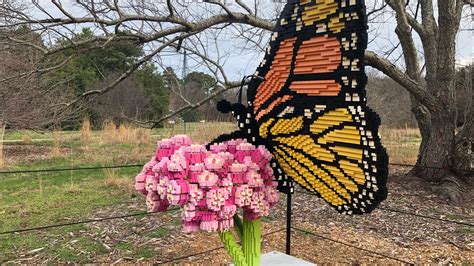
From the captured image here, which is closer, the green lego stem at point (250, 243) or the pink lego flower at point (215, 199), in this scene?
the pink lego flower at point (215, 199)

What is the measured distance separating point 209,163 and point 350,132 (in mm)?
677

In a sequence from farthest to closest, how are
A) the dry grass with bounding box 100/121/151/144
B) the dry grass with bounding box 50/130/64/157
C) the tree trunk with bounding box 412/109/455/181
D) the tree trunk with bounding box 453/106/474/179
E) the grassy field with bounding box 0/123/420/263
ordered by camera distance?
the dry grass with bounding box 100/121/151/144 < the dry grass with bounding box 50/130/64/157 < the tree trunk with bounding box 453/106/474/179 < the tree trunk with bounding box 412/109/455/181 < the grassy field with bounding box 0/123/420/263

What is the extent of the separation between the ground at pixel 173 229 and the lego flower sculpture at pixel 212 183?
5.58ft

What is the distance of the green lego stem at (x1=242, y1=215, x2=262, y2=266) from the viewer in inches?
100

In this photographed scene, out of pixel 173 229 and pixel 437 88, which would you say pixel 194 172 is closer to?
pixel 173 229

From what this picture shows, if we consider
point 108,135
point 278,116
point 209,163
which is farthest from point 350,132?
point 108,135

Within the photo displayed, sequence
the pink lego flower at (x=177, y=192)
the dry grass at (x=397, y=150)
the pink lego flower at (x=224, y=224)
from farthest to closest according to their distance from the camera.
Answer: the dry grass at (x=397, y=150)
the pink lego flower at (x=224, y=224)
the pink lego flower at (x=177, y=192)

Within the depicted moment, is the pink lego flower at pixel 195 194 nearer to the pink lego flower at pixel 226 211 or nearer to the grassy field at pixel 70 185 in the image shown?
the pink lego flower at pixel 226 211

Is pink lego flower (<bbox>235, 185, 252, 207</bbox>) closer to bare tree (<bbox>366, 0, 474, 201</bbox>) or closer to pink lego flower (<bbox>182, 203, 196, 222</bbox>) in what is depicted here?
pink lego flower (<bbox>182, 203, 196, 222</bbox>)

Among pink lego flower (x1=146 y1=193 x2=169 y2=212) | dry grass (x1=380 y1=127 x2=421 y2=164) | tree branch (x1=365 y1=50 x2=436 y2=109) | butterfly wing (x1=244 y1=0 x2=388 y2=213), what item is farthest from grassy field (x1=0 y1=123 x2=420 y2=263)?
tree branch (x1=365 y1=50 x2=436 y2=109)

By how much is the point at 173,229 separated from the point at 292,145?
2.85 meters

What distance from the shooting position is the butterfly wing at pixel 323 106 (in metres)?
1.95

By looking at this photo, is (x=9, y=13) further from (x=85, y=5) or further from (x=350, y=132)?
(x=350, y=132)

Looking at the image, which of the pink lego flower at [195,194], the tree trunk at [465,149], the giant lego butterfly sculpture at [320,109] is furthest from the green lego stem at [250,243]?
the tree trunk at [465,149]
